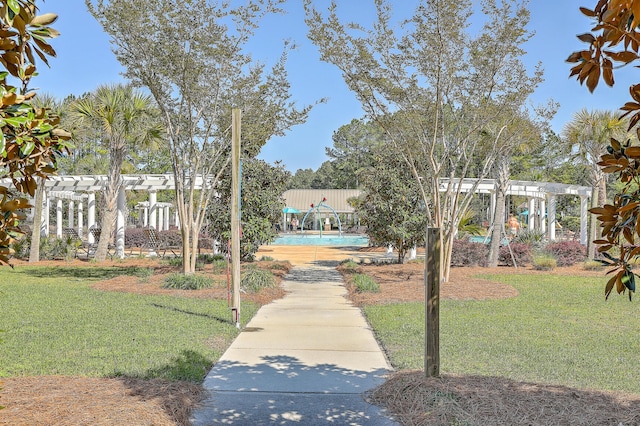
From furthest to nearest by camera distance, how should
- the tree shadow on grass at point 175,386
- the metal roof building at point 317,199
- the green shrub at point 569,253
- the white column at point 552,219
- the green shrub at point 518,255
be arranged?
the metal roof building at point 317,199, the white column at point 552,219, the green shrub at point 518,255, the green shrub at point 569,253, the tree shadow on grass at point 175,386

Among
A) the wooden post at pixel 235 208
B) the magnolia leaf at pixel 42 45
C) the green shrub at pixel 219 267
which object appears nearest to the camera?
the magnolia leaf at pixel 42 45

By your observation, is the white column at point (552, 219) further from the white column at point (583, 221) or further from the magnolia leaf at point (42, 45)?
the magnolia leaf at point (42, 45)

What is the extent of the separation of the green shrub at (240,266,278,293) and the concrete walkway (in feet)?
7.22

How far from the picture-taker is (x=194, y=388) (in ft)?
16.0

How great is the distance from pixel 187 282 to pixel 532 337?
23.6 feet

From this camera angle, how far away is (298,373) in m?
5.55

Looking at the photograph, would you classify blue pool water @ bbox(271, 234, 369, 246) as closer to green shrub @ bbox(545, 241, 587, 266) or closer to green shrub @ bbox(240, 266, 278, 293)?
green shrub @ bbox(545, 241, 587, 266)

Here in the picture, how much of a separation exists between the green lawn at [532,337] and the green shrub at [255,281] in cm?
278

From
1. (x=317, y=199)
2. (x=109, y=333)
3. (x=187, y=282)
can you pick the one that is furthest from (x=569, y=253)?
(x=317, y=199)

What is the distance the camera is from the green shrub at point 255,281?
37.4 ft

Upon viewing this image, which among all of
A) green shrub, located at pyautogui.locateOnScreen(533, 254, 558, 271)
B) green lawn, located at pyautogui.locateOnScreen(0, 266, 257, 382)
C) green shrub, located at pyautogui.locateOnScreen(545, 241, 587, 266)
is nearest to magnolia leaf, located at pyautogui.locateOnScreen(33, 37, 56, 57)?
green lawn, located at pyautogui.locateOnScreen(0, 266, 257, 382)

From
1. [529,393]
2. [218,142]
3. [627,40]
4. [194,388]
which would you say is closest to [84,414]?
[194,388]

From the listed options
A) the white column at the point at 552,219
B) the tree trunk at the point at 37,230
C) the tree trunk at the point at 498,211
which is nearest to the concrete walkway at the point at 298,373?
the tree trunk at the point at 498,211

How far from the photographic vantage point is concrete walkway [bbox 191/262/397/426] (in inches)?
175
